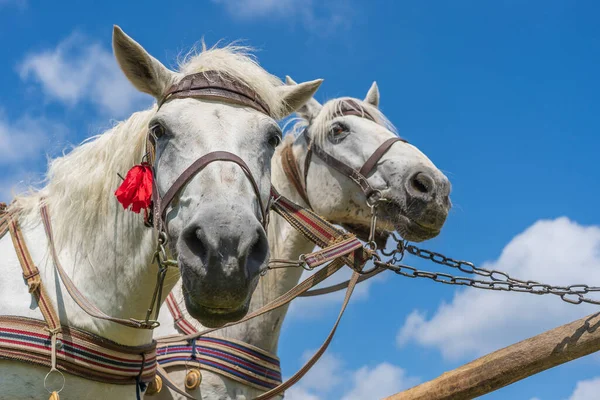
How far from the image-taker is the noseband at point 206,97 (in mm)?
2939

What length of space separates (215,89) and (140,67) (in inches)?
16.9

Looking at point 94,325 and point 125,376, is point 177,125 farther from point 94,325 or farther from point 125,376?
point 125,376

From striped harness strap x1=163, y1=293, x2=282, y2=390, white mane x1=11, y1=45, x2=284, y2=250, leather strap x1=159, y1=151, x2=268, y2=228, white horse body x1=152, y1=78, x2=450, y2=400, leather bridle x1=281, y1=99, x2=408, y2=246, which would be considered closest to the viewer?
leather strap x1=159, y1=151, x2=268, y2=228

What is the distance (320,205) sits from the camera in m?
5.53

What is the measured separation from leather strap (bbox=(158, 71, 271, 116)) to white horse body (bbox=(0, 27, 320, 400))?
0.05 m

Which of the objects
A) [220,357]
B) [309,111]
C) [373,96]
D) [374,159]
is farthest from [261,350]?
[373,96]

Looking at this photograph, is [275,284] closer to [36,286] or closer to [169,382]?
[169,382]

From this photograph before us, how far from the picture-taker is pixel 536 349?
3.65 meters

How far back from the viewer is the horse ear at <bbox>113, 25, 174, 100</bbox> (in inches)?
134

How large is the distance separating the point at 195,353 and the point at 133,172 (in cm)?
192

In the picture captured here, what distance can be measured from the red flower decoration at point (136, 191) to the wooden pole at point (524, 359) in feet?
6.08

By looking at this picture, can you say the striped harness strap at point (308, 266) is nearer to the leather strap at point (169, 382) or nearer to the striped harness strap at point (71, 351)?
the leather strap at point (169, 382)

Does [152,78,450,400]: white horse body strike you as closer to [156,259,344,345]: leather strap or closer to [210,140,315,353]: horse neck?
[210,140,315,353]: horse neck

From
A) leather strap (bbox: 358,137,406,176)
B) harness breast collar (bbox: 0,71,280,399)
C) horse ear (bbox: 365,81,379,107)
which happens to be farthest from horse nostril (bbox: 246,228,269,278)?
horse ear (bbox: 365,81,379,107)
